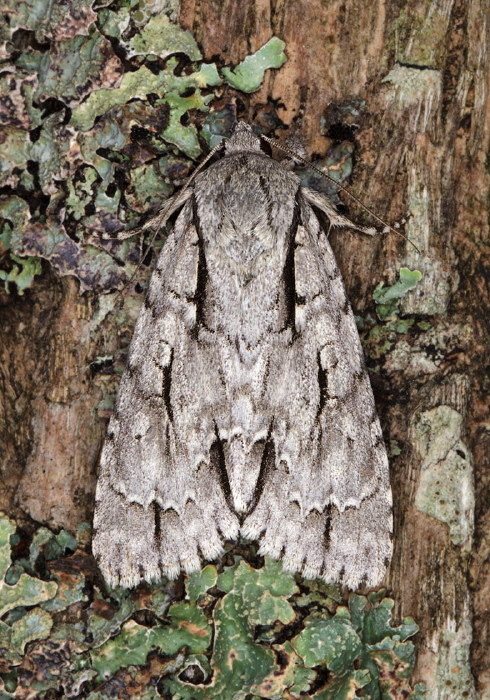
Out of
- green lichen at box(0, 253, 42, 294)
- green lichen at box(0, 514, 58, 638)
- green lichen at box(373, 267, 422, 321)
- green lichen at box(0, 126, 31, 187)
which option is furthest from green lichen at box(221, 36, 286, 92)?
green lichen at box(0, 514, 58, 638)

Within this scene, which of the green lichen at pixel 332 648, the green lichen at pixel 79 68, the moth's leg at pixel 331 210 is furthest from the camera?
the moth's leg at pixel 331 210

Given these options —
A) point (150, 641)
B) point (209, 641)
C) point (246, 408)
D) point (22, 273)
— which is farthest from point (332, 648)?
point (22, 273)

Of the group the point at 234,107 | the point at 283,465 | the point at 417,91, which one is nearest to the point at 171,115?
the point at 234,107

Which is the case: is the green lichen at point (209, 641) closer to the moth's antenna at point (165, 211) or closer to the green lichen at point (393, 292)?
the green lichen at point (393, 292)

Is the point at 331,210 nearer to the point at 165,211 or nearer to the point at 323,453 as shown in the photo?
the point at 165,211

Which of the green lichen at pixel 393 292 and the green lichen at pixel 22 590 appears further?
the green lichen at pixel 393 292

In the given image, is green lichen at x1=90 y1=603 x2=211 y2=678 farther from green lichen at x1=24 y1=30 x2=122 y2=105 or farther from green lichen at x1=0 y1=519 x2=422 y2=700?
green lichen at x1=24 y1=30 x2=122 y2=105

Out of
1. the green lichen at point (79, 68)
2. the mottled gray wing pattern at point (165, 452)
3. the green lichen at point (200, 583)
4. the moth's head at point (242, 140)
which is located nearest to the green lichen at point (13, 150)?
the green lichen at point (79, 68)
